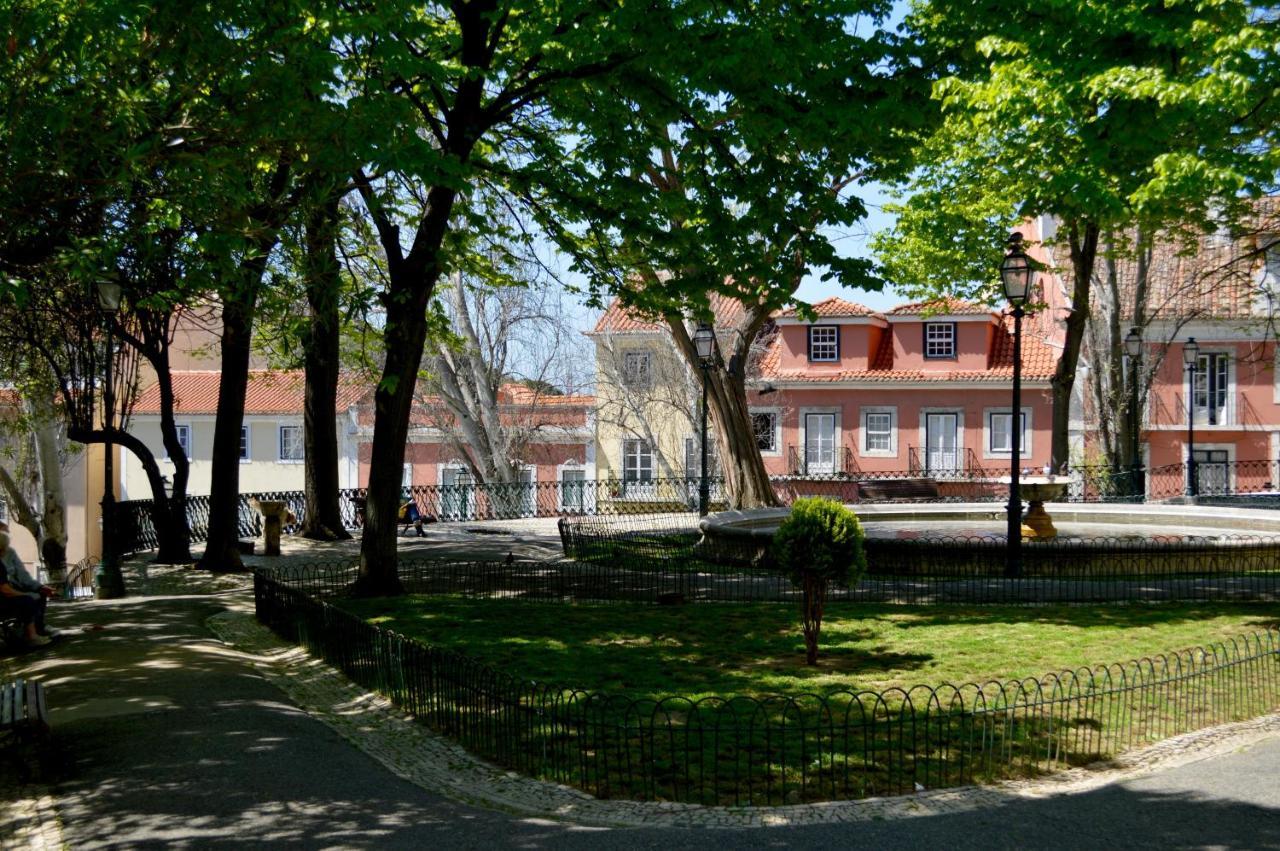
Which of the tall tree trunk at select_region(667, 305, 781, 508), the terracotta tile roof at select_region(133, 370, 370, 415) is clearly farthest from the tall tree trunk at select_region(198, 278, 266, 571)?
the terracotta tile roof at select_region(133, 370, 370, 415)

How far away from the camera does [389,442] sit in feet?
49.0

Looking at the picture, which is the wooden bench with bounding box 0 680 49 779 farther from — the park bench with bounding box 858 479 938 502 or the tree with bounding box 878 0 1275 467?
the park bench with bounding box 858 479 938 502

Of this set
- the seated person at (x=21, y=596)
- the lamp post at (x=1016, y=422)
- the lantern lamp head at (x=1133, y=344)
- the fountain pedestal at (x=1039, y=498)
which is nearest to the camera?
the seated person at (x=21, y=596)

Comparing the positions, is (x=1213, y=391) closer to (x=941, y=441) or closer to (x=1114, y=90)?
(x=941, y=441)

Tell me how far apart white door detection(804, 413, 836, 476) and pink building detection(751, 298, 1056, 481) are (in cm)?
4

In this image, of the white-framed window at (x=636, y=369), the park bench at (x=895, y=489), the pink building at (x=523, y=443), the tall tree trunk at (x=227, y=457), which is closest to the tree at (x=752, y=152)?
the tall tree trunk at (x=227, y=457)

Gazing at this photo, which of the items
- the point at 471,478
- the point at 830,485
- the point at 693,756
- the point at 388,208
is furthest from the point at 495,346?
the point at 693,756

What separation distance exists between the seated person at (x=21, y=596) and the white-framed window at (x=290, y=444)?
38.6 m

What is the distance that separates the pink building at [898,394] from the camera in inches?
1582

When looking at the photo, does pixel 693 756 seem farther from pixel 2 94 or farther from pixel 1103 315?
pixel 1103 315

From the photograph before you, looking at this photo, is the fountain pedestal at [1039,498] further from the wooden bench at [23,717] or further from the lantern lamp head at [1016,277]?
the wooden bench at [23,717]

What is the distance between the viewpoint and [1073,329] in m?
25.9

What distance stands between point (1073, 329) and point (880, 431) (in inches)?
621

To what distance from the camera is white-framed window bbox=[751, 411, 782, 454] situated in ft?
139
